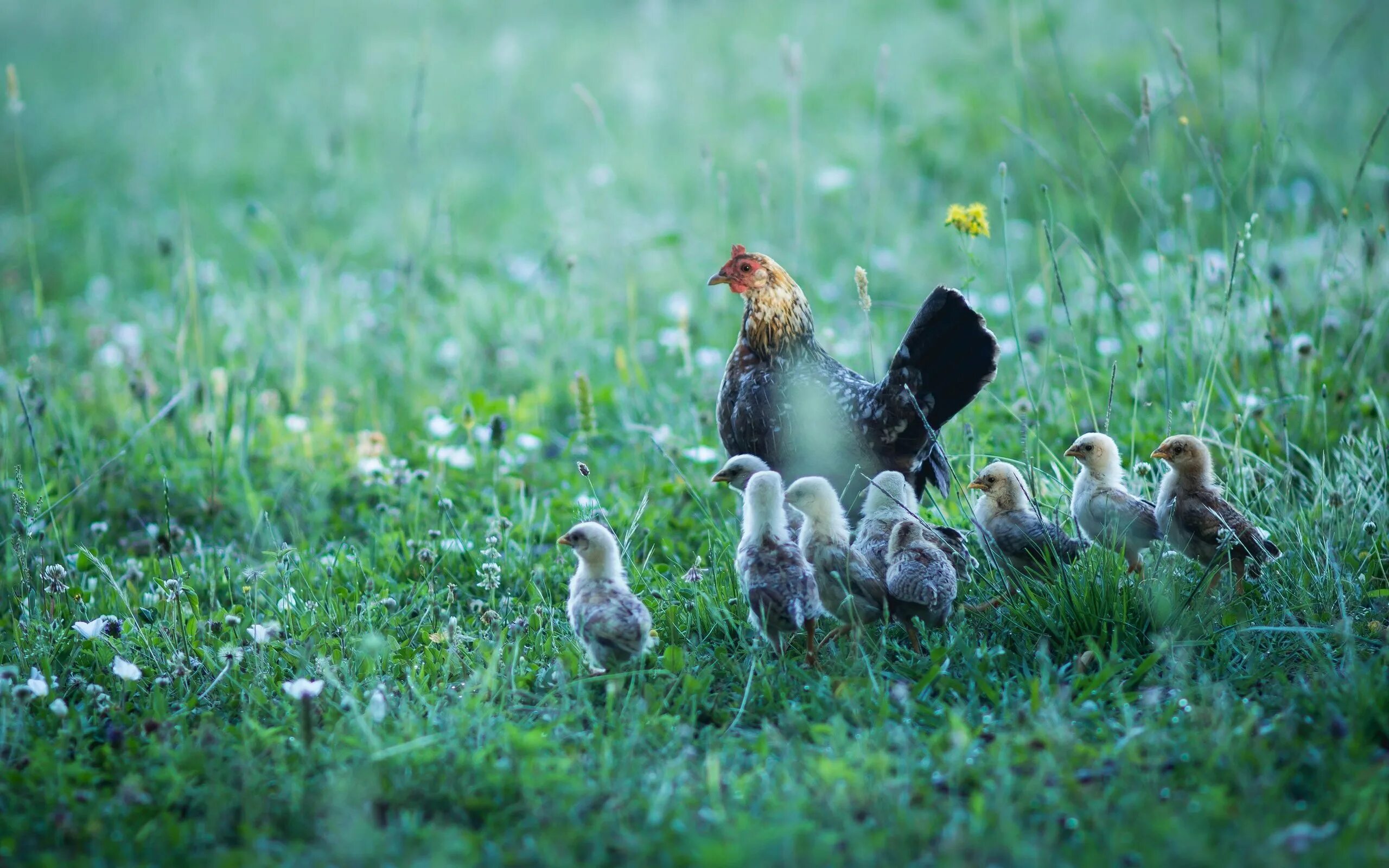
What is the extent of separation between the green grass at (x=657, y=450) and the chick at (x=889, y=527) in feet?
0.35

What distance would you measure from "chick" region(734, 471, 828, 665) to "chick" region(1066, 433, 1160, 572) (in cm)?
98

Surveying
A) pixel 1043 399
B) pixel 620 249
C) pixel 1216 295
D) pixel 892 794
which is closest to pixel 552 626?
pixel 892 794

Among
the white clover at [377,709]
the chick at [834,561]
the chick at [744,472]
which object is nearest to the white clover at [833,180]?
the chick at [744,472]

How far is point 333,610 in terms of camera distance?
416 centimetres

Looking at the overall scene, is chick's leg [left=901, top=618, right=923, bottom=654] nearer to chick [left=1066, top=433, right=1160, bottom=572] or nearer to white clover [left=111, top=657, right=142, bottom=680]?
chick [left=1066, top=433, right=1160, bottom=572]

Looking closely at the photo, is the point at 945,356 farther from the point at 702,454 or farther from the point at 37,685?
the point at 37,685

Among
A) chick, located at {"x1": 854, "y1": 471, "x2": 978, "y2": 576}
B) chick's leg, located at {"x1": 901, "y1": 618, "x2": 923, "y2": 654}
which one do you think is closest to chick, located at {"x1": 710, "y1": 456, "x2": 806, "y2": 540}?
chick, located at {"x1": 854, "y1": 471, "x2": 978, "y2": 576}

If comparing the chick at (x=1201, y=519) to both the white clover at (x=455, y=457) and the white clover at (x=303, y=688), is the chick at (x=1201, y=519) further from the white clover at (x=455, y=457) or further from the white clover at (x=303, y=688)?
the white clover at (x=455, y=457)

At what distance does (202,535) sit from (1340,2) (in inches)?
482

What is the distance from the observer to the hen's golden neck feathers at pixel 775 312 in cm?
481

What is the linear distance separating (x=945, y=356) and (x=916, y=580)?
935 millimetres

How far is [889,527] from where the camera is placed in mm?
4094

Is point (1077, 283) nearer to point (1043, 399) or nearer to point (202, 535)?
point (1043, 399)

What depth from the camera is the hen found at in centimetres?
416
